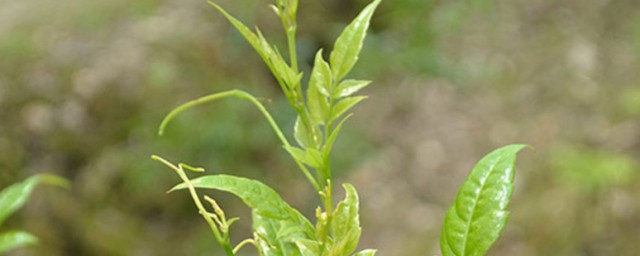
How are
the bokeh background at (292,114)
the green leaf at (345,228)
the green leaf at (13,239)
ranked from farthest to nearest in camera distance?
the bokeh background at (292,114) < the green leaf at (13,239) < the green leaf at (345,228)

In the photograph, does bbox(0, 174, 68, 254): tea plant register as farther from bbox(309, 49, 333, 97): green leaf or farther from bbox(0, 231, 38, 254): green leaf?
bbox(309, 49, 333, 97): green leaf

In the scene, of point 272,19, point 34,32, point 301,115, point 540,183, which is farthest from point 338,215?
point 34,32

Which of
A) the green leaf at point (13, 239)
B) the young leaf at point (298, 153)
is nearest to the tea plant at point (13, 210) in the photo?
the green leaf at point (13, 239)

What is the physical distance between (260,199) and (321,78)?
0.14m

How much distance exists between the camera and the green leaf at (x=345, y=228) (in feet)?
2.02

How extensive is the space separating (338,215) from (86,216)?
3503mm

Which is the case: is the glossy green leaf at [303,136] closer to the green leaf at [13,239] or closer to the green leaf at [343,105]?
the green leaf at [343,105]

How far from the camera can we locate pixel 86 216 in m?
3.85

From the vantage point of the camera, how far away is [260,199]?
2.15 ft

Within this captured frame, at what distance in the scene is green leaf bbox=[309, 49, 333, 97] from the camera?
688 mm

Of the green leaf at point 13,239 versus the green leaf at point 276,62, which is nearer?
the green leaf at point 276,62

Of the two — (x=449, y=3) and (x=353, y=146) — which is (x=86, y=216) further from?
(x=449, y=3)

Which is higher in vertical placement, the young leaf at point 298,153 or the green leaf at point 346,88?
the green leaf at point 346,88

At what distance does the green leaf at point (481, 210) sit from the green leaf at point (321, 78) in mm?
175
